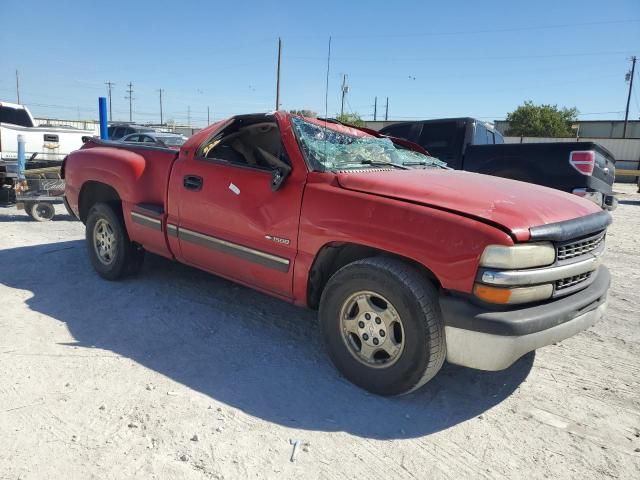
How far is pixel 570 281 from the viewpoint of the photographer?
2875 millimetres

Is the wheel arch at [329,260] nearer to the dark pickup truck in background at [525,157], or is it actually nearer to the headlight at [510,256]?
the headlight at [510,256]

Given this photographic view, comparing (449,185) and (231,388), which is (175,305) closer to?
(231,388)

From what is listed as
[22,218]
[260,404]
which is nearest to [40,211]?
[22,218]

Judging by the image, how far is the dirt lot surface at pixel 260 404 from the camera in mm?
2320

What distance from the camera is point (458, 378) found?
3213 mm

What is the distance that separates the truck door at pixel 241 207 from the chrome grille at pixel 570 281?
1651 millimetres

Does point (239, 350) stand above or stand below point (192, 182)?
below

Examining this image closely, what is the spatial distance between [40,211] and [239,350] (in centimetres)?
632

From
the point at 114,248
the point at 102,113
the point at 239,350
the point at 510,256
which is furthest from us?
the point at 102,113

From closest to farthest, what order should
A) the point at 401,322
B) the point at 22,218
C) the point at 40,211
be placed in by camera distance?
the point at 401,322 → the point at 40,211 → the point at 22,218

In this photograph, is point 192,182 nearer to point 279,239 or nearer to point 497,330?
point 279,239

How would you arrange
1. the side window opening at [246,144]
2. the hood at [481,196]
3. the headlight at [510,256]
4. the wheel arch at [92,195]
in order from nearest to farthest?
the headlight at [510,256] → the hood at [481,196] → the side window opening at [246,144] → the wheel arch at [92,195]

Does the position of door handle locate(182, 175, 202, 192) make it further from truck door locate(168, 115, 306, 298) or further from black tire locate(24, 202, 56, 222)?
black tire locate(24, 202, 56, 222)

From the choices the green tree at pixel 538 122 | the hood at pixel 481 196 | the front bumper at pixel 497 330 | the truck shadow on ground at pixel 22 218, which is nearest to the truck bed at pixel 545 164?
the hood at pixel 481 196
